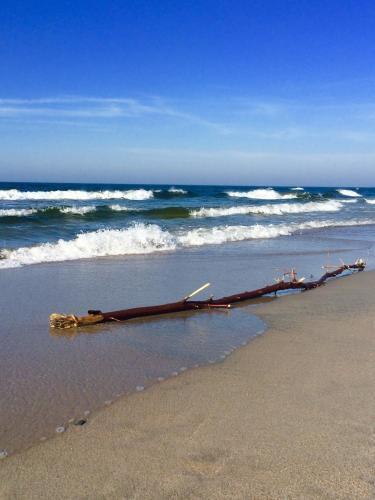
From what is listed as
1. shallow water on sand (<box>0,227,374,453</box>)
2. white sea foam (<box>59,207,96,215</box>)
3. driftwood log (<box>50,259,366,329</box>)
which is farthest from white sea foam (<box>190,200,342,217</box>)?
driftwood log (<box>50,259,366,329</box>)

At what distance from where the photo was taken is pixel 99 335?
207 inches

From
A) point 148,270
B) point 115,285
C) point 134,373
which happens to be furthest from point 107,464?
point 148,270

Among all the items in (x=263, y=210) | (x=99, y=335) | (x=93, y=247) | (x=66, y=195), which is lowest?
(x=99, y=335)

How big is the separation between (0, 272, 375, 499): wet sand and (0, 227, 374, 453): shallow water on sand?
0.27 meters

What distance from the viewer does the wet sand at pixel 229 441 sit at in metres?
2.48

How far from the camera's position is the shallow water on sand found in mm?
3528

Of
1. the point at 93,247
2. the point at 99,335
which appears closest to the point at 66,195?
the point at 93,247

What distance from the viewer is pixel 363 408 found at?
3.34 metres

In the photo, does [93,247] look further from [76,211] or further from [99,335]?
[76,211]

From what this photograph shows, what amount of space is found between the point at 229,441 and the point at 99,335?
8.62 feet

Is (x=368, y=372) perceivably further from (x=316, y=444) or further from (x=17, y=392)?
(x=17, y=392)

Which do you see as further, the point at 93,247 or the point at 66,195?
the point at 66,195

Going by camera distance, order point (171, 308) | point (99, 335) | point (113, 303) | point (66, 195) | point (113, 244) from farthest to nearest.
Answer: point (66, 195), point (113, 244), point (113, 303), point (171, 308), point (99, 335)

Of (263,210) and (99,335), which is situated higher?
(263,210)
